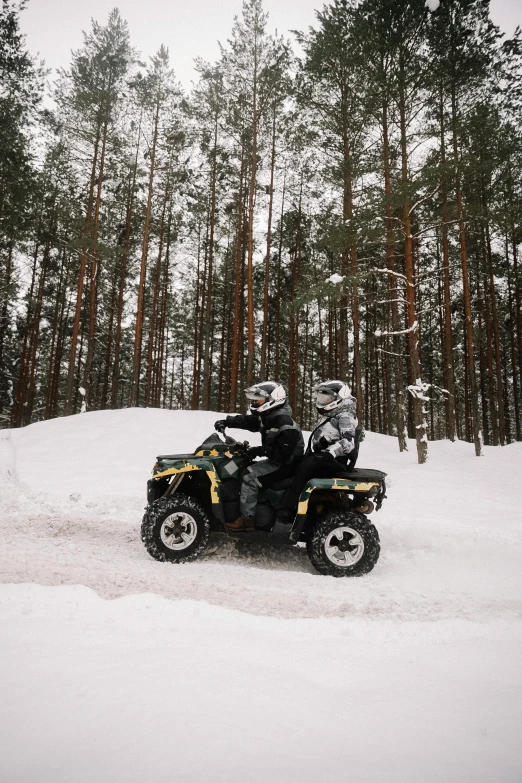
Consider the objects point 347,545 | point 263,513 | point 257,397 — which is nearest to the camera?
point 347,545

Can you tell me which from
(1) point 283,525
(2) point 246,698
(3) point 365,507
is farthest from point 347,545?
(2) point 246,698

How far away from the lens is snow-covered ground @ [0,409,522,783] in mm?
1466

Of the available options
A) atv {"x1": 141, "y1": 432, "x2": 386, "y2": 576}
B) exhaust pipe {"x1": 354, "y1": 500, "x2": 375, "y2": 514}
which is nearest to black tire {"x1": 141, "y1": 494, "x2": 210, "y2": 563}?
atv {"x1": 141, "y1": 432, "x2": 386, "y2": 576}

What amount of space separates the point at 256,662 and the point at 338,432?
282 centimetres

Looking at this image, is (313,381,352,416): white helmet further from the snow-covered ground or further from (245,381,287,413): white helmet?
the snow-covered ground

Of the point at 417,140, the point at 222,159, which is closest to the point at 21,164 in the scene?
the point at 222,159

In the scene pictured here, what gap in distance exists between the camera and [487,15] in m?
13.4

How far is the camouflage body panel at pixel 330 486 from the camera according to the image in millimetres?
4445

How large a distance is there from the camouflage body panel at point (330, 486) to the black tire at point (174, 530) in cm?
111

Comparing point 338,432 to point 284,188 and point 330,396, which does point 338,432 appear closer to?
point 330,396

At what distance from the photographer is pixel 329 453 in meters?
4.54

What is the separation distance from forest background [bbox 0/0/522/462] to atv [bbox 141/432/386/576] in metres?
7.84

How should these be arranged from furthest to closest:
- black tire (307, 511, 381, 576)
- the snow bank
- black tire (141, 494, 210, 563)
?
1. black tire (141, 494, 210, 563)
2. black tire (307, 511, 381, 576)
3. the snow bank

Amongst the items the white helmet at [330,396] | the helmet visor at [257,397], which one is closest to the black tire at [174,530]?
the helmet visor at [257,397]
